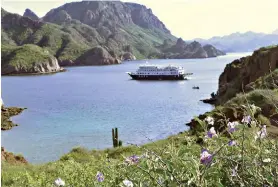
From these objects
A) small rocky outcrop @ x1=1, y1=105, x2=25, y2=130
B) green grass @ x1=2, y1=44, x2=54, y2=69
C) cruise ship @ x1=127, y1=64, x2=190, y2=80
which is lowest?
small rocky outcrop @ x1=1, y1=105, x2=25, y2=130

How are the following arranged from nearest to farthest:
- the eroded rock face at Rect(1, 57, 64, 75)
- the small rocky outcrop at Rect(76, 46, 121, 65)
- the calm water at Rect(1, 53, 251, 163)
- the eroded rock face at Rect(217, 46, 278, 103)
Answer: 1. the calm water at Rect(1, 53, 251, 163)
2. the eroded rock face at Rect(217, 46, 278, 103)
3. the eroded rock face at Rect(1, 57, 64, 75)
4. the small rocky outcrop at Rect(76, 46, 121, 65)

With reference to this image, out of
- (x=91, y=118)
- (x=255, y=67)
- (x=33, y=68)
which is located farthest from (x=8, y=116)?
(x=33, y=68)

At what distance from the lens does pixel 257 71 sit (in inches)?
1517

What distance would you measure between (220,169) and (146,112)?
44419 millimetres

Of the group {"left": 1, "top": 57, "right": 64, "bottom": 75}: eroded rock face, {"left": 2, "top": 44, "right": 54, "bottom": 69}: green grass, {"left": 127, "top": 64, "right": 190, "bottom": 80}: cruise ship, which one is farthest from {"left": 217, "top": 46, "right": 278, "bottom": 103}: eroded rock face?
{"left": 2, "top": 44, "right": 54, "bottom": 69}: green grass

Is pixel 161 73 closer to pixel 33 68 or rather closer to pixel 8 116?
pixel 8 116

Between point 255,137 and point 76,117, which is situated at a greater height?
point 255,137

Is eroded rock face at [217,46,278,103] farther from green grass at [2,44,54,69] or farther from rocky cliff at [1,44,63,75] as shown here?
green grass at [2,44,54,69]

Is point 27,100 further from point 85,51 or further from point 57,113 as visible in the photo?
point 85,51

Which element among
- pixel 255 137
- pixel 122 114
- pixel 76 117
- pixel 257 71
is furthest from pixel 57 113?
pixel 255 137

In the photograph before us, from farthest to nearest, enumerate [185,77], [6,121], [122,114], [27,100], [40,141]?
[185,77], [27,100], [122,114], [6,121], [40,141]

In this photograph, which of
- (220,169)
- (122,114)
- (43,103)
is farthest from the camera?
(43,103)

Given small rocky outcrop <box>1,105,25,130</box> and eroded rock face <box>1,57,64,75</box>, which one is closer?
small rocky outcrop <box>1,105,25,130</box>

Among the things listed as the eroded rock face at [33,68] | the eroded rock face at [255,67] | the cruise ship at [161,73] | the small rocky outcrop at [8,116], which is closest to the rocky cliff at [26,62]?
the eroded rock face at [33,68]
